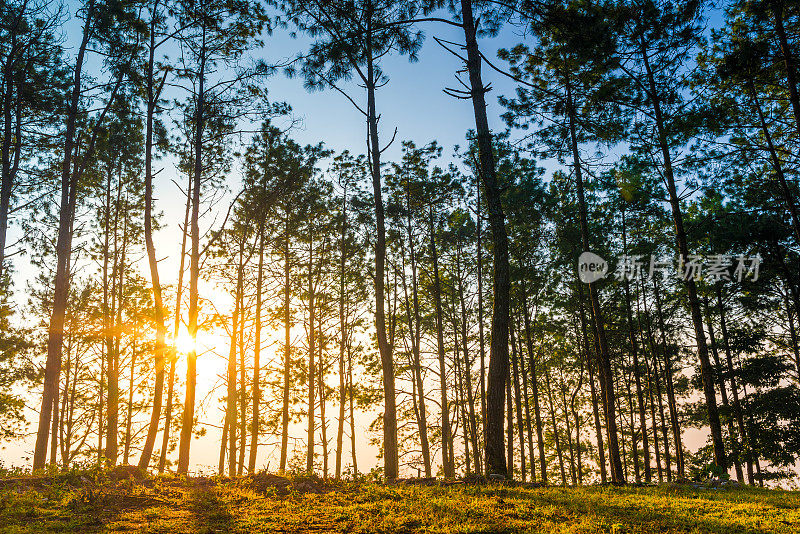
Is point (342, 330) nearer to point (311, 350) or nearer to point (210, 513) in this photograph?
point (311, 350)

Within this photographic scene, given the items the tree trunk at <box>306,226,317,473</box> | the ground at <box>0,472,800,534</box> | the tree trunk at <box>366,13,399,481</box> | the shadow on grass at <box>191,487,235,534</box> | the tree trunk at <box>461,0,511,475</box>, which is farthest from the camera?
the tree trunk at <box>306,226,317,473</box>

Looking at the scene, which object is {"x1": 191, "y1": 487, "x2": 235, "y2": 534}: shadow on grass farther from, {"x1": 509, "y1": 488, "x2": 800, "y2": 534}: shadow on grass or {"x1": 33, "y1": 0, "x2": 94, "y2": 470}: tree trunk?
{"x1": 33, "y1": 0, "x2": 94, "y2": 470}: tree trunk

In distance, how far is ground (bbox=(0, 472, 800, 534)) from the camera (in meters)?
5.33

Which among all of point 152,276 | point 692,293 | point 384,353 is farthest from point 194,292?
point 692,293

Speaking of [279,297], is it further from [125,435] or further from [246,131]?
[125,435]

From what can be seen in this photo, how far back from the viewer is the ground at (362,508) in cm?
533

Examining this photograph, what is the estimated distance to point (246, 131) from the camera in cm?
1561

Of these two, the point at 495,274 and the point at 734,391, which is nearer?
the point at 495,274

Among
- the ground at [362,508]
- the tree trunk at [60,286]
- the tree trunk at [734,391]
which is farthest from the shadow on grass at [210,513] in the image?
the tree trunk at [734,391]

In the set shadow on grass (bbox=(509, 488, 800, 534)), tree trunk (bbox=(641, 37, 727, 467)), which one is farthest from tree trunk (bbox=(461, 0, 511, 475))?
tree trunk (bbox=(641, 37, 727, 467))

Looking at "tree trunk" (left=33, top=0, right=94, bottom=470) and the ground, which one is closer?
the ground

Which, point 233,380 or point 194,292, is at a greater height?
point 194,292

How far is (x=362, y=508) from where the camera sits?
20.3 feet

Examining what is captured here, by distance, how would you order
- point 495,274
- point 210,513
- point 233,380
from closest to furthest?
point 210,513
point 495,274
point 233,380
